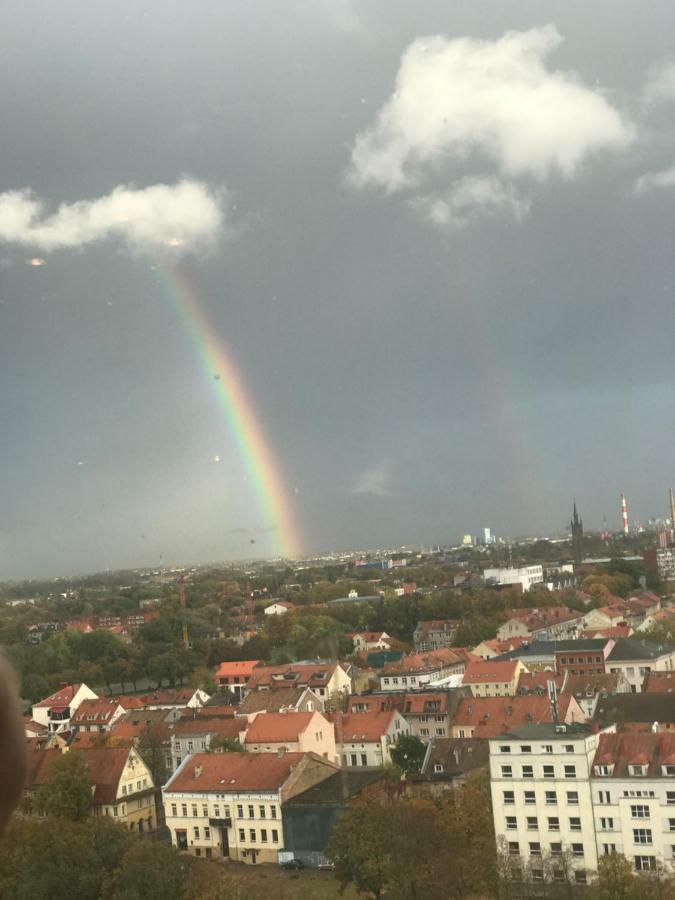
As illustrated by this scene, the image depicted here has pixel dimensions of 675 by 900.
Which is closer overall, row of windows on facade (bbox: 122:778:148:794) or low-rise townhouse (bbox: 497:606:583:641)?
row of windows on facade (bbox: 122:778:148:794)

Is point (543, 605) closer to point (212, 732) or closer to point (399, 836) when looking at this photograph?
point (212, 732)

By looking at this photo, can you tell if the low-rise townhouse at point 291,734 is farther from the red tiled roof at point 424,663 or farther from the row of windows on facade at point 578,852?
the red tiled roof at point 424,663

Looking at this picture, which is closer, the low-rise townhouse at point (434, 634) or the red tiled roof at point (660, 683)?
the red tiled roof at point (660, 683)

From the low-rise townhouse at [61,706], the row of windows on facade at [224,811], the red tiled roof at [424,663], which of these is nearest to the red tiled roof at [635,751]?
the row of windows on facade at [224,811]

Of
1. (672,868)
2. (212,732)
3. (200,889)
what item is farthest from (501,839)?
(212,732)

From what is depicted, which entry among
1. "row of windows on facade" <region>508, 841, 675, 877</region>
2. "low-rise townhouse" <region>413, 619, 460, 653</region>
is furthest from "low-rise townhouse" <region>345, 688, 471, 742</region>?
"low-rise townhouse" <region>413, 619, 460, 653</region>

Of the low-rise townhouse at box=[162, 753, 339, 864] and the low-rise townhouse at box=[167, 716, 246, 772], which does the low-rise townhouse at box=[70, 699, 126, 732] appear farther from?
the low-rise townhouse at box=[162, 753, 339, 864]
